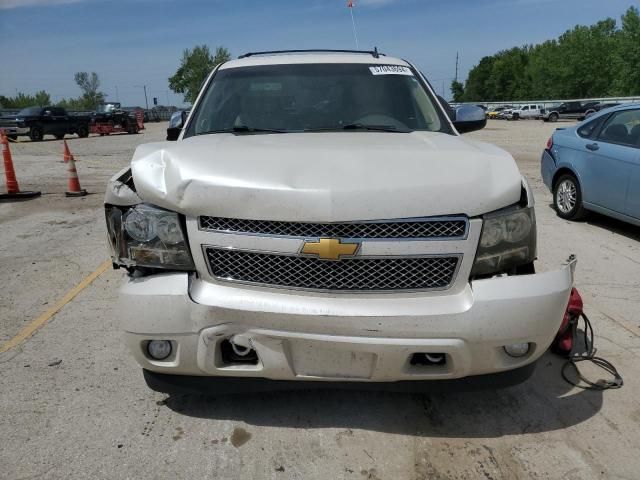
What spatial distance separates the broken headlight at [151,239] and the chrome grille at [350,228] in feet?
0.46

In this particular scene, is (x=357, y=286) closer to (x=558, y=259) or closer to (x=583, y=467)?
(x=583, y=467)

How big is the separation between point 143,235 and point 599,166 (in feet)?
19.4

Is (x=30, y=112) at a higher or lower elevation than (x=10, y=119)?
higher

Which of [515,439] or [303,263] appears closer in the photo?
[303,263]

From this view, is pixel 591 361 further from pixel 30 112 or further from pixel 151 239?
pixel 30 112

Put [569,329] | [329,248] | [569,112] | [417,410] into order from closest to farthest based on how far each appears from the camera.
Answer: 1. [329,248]
2. [417,410]
3. [569,329]
4. [569,112]

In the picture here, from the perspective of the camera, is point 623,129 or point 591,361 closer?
point 591,361

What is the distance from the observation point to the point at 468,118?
4066 millimetres

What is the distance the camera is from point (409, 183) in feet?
7.38

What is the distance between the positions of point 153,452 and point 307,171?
4.89 ft

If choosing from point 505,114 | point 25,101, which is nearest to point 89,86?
point 25,101

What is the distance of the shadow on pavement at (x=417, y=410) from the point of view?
2.70 m

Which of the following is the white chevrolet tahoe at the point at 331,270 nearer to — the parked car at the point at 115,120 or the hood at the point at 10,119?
the hood at the point at 10,119

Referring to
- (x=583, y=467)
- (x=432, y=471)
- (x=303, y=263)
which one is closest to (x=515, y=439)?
(x=583, y=467)
